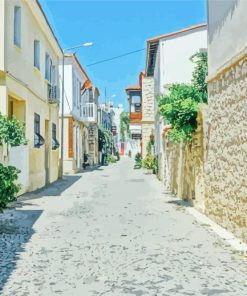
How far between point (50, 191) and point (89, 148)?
28710mm

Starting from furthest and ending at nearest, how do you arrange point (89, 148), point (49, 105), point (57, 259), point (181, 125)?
point (89, 148) < point (49, 105) < point (181, 125) < point (57, 259)

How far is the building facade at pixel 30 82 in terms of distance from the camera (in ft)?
43.8

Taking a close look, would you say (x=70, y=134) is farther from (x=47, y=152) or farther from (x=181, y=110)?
(x=181, y=110)

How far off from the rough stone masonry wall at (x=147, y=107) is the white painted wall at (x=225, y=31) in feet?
84.4

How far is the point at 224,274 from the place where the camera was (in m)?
5.51

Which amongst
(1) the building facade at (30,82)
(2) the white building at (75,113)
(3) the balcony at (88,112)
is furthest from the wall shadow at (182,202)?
(3) the balcony at (88,112)

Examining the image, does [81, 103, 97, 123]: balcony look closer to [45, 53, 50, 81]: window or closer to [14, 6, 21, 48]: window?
[45, 53, 50, 81]: window

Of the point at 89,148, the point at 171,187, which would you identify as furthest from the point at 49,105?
the point at 89,148

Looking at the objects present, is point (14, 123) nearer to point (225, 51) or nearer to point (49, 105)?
point (225, 51)

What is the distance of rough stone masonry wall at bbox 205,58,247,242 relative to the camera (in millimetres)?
7438

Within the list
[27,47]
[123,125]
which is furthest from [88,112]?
[123,125]

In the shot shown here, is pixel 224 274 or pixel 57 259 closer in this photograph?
pixel 224 274

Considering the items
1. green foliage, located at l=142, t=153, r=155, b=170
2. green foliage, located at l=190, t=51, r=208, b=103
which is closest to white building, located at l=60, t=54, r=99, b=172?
green foliage, located at l=142, t=153, r=155, b=170

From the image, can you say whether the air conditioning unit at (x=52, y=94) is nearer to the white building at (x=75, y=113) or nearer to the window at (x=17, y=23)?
the window at (x=17, y=23)
